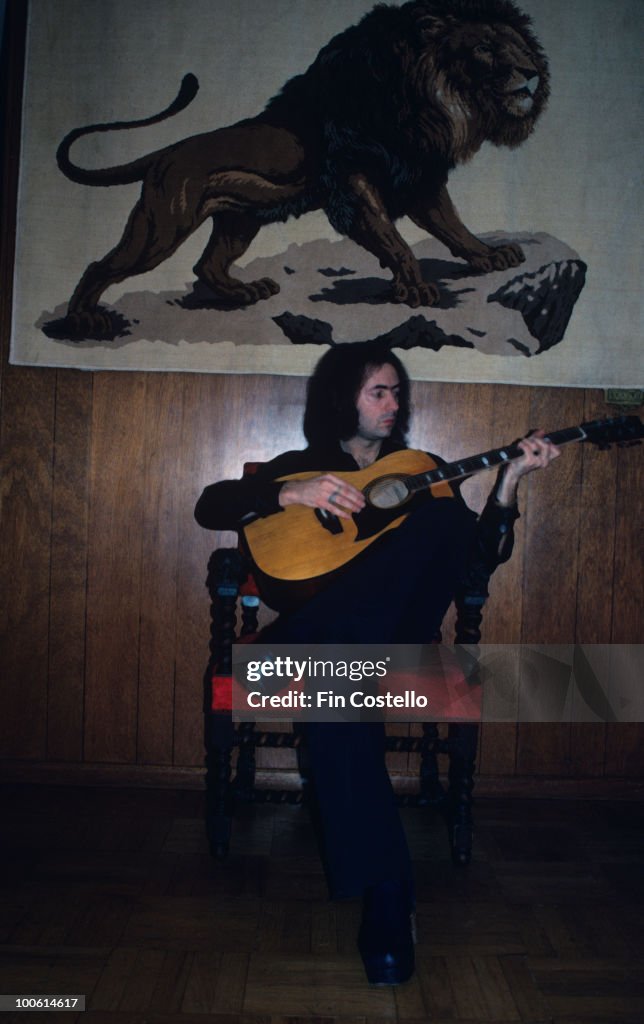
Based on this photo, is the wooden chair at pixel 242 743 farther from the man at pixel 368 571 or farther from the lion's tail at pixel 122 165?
the lion's tail at pixel 122 165

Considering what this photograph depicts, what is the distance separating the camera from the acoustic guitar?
1.84 m

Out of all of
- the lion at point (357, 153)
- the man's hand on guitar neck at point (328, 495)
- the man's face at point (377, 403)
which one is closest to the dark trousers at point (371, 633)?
the man's hand on guitar neck at point (328, 495)

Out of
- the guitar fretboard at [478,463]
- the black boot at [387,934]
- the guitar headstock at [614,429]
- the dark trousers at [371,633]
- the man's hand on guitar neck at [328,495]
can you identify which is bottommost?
the black boot at [387,934]

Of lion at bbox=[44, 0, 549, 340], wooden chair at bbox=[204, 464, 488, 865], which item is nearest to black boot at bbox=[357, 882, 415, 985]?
wooden chair at bbox=[204, 464, 488, 865]

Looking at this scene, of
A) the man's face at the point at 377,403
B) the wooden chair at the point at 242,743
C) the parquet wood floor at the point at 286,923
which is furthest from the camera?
the man's face at the point at 377,403

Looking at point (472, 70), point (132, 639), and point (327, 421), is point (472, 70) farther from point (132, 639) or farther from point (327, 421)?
point (132, 639)

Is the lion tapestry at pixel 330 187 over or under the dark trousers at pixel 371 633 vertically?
over

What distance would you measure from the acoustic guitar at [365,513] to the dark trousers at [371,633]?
0.06 metres

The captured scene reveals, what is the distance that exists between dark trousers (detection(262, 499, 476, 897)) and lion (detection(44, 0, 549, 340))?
770 mm

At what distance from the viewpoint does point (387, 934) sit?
1314 mm

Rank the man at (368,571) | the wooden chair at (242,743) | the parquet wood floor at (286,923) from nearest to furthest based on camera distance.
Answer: the parquet wood floor at (286,923) < the man at (368,571) < the wooden chair at (242,743)

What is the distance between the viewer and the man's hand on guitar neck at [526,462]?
6.62ft

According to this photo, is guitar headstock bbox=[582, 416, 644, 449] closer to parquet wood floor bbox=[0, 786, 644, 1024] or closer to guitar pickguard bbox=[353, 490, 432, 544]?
guitar pickguard bbox=[353, 490, 432, 544]

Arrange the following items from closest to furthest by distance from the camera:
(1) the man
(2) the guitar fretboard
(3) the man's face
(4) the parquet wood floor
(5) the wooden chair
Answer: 1. (4) the parquet wood floor
2. (1) the man
3. (5) the wooden chair
4. (2) the guitar fretboard
5. (3) the man's face
